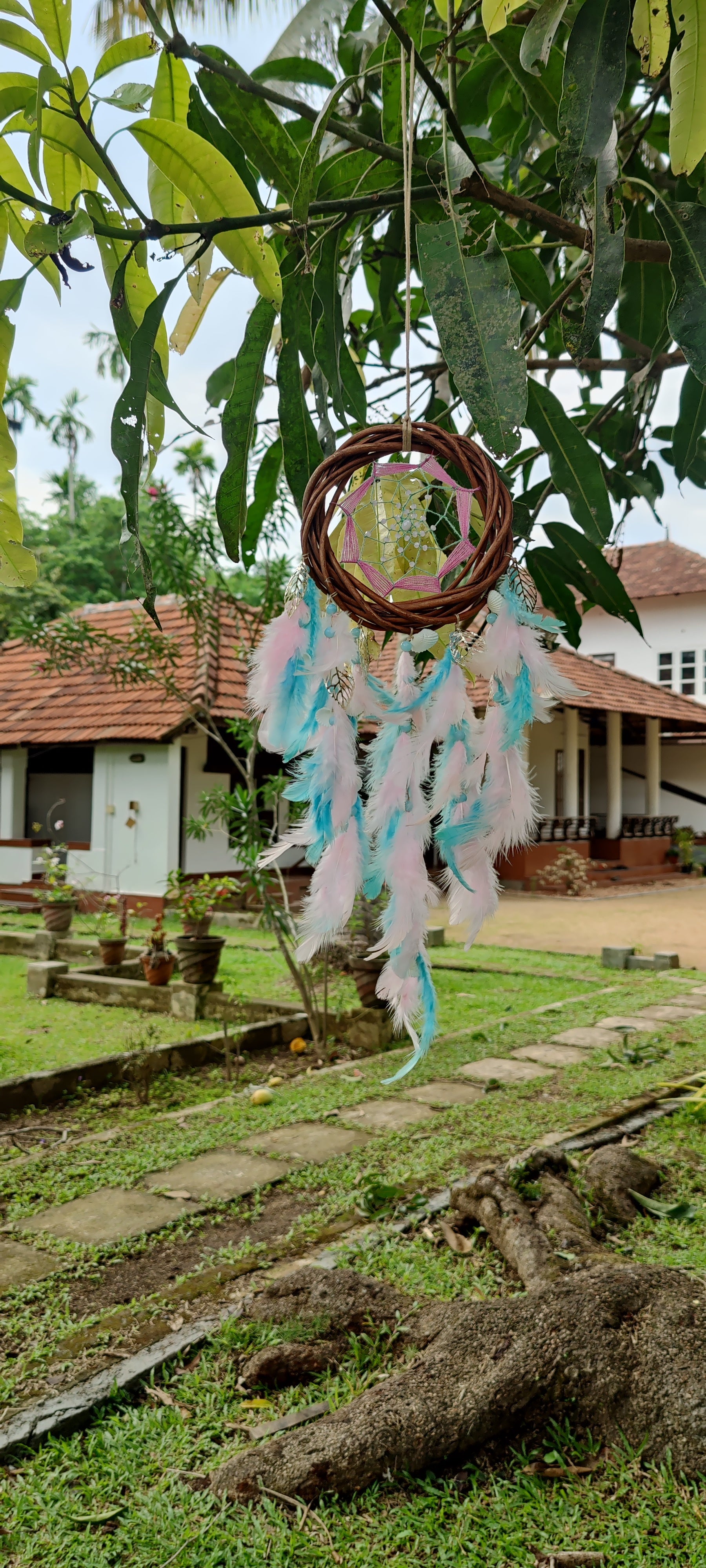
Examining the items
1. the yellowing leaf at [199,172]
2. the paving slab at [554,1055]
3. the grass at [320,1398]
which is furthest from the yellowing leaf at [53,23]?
the paving slab at [554,1055]

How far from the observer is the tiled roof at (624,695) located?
16250 mm

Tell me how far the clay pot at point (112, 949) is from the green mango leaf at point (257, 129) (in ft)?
21.7

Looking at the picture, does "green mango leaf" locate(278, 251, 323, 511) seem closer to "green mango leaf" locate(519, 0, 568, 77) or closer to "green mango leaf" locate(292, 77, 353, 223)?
"green mango leaf" locate(292, 77, 353, 223)

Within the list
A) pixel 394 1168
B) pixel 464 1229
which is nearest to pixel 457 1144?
pixel 394 1168

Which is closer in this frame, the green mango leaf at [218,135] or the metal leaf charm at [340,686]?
the metal leaf charm at [340,686]

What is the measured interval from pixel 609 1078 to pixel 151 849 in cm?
762

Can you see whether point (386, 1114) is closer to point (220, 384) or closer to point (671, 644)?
point (220, 384)

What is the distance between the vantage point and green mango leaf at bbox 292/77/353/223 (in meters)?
1.58

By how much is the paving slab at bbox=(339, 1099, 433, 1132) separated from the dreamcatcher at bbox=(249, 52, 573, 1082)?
311cm

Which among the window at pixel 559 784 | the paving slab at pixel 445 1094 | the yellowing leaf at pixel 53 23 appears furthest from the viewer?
the window at pixel 559 784

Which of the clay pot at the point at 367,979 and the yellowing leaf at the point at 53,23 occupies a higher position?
the yellowing leaf at the point at 53,23

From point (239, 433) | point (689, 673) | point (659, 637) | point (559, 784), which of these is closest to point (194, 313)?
point (239, 433)

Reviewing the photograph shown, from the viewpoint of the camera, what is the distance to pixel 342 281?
2.33 metres

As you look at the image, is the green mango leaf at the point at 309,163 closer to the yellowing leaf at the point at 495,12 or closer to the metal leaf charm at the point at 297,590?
the yellowing leaf at the point at 495,12
